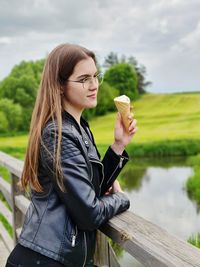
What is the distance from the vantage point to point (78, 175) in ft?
4.77

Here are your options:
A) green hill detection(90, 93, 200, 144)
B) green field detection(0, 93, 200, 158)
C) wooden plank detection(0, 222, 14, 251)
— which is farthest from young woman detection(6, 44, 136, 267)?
green hill detection(90, 93, 200, 144)

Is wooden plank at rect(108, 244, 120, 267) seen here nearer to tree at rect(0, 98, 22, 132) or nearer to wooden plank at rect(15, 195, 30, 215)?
wooden plank at rect(15, 195, 30, 215)

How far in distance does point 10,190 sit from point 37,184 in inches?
73.3

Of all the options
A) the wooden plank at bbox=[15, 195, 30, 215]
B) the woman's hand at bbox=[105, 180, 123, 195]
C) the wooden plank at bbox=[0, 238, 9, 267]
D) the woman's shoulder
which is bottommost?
the wooden plank at bbox=[0, 238, 9, 267]

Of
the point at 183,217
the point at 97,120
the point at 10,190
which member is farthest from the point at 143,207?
the point at 97,120

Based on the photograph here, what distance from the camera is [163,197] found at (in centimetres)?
A: 1502

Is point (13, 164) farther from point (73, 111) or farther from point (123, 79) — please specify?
point (123, 79)

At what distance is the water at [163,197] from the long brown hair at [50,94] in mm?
4251

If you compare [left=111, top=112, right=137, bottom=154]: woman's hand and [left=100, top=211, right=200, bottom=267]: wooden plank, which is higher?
[left=111, top=112, right=137, bottom=154]: woman's hand

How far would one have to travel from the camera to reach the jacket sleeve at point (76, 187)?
1.46 metres

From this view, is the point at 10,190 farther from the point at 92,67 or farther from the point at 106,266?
the point at 92,67

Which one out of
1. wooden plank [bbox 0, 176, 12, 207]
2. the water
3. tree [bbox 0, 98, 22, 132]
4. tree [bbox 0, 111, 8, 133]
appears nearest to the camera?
wooden plank [bbox 0, 176, 12, 207]

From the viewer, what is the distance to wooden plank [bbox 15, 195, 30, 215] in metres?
2.88

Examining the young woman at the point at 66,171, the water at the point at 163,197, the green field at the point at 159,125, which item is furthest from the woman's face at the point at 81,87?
the green field at the point at 159,125
